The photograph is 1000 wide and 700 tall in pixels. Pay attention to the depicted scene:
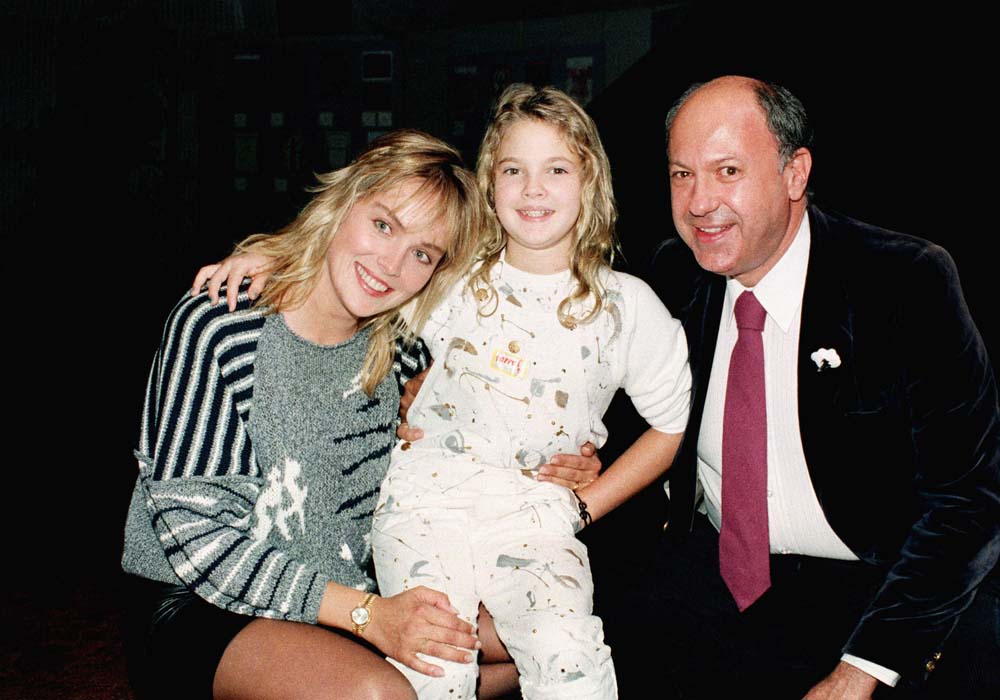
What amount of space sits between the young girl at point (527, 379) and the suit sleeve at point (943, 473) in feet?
1.66

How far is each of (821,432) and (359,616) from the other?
104 centimetres

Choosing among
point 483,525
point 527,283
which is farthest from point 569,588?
point 527,283

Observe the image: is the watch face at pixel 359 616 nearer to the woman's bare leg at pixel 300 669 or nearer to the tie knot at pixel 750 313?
the woman's bare leg at pixel 300 669

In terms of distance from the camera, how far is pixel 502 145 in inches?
71.6

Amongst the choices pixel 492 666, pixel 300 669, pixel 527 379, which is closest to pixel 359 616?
pixel 300 669

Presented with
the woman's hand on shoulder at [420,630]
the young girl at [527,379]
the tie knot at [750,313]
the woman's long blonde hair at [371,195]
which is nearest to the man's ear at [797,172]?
the tie knot at [750,313]

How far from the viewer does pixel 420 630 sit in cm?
138

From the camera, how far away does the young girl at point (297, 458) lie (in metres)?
1.41

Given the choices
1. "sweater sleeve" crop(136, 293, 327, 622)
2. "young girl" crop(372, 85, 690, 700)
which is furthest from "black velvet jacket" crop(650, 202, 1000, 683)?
"sweater sleeve" crop(136, 293, 327, 622)

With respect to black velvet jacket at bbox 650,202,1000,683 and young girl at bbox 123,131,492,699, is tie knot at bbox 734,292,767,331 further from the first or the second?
young girl at bbox 123,131,492,699

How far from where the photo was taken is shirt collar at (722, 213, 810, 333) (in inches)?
68.4

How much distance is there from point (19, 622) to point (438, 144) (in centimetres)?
221

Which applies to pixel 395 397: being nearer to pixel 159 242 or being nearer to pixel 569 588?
pixel 569 588

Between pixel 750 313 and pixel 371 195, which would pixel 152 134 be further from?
pixel 750 313
